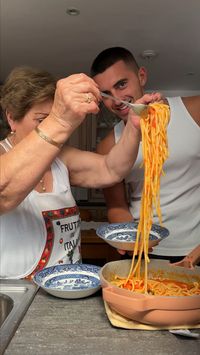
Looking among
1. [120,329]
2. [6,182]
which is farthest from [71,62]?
[120,329]

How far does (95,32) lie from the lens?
109 inches

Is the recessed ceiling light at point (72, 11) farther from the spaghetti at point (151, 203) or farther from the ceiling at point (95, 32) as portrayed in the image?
the spaghetti at point (151, 203)

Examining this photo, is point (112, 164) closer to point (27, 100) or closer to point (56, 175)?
point (56, 175)

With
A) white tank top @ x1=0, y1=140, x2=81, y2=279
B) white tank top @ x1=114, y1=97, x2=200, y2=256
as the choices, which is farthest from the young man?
white tank top @ x1=0, y1=140, x2=81, y2=279

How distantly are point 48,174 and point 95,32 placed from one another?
1.65m

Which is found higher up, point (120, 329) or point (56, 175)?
point (56, 175)

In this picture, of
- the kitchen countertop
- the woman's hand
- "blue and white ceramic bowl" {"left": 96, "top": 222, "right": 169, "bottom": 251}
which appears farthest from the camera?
"blue and white ceramic bowl" {"left": 96, "top": 222, "right": 169, "bottom": 251}

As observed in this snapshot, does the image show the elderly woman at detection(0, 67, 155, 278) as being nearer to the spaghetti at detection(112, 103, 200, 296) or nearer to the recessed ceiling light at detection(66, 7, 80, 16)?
the spaghetti at detection(112, 103, 200, 296)

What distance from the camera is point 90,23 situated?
8.48 feet

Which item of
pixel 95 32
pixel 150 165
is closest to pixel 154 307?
pixel 150 165

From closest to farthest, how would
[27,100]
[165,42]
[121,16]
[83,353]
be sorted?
[83,353] < [27,100] < [121,16] < [165,42]

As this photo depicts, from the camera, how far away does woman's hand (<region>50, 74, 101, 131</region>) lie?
3.32 feet

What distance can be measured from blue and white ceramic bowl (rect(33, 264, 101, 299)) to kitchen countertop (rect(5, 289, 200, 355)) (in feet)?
0.14

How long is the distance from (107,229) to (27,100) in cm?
56
